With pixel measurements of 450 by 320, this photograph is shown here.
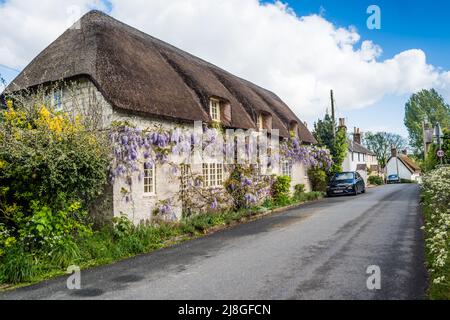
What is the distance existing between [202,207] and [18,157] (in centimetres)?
708

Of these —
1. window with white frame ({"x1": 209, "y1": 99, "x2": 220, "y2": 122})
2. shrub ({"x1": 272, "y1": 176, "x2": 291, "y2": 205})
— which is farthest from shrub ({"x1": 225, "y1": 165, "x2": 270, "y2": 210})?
shrub ({"x1": 272, "y1": 176, "x2": 291, "y2": 205})

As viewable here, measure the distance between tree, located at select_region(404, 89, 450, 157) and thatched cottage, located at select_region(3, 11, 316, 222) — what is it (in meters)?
50.1

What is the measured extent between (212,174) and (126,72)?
529 centimetres

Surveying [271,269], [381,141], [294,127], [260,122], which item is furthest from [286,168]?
[381,141]

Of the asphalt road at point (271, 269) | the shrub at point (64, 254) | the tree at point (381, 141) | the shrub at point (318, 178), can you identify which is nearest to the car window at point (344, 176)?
the shrub at point (318, 178)

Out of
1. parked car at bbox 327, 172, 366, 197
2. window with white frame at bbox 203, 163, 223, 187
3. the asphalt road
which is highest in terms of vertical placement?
window with white frame at bbox 203, 163, 223, 187

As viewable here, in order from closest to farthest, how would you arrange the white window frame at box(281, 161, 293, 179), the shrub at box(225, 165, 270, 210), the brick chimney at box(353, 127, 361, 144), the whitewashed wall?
the whitewashed wall → the shrub at box(225, 165, 270, 210) → the white window frame at box(281, 161, 293, 179) → the brick chimney at box(353, 127, 361, 144)

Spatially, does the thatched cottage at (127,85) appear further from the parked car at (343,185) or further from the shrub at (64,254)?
the parked car at (343,185)

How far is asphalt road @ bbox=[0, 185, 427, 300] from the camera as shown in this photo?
16.3 ft

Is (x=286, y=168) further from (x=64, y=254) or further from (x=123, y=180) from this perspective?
(x=64, y=254)

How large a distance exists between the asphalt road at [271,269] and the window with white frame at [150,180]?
2.51 meters

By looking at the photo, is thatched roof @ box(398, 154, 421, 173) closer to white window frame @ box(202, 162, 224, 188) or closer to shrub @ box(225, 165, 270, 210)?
shrub @ box(225, 165, 270, 210)

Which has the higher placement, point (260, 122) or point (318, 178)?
point (260, 122)

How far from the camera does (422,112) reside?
5509 centimetres
